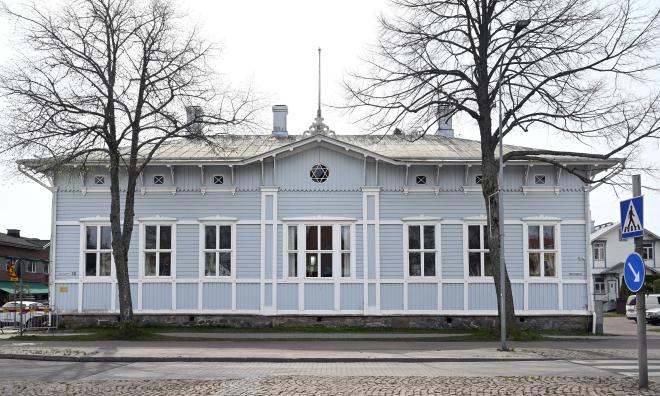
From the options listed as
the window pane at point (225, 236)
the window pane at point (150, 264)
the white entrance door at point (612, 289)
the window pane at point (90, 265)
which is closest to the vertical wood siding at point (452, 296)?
the window pane at point (225, 236)

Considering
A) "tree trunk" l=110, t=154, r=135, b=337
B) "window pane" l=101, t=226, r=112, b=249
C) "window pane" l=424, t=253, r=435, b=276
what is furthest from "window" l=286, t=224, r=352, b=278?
"window pane" l=101, t=226, r=112, b=249

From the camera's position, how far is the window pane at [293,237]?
97.9ft

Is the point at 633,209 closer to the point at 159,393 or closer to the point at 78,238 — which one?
the point at 159,393

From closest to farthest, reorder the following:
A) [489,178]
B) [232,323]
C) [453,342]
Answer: [453,342] → [489,178] → [232,323]

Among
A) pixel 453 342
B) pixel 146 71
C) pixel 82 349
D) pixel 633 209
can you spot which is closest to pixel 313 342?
pixel 453 342

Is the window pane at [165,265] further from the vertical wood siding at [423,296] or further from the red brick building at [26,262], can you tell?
the red brick building at [26,262]

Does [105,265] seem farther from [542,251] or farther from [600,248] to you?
[600,248]

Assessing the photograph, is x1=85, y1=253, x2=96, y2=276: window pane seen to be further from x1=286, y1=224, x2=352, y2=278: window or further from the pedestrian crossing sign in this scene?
the pedestrian crossing sign

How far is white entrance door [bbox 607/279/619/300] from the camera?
70000 mm

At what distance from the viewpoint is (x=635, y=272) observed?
13016 millimetres

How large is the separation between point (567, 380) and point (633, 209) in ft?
12.0

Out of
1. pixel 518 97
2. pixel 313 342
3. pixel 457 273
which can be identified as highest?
pixel 518 97

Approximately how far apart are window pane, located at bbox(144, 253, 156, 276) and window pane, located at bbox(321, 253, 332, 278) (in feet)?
21.8

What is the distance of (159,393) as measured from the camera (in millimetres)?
13422
